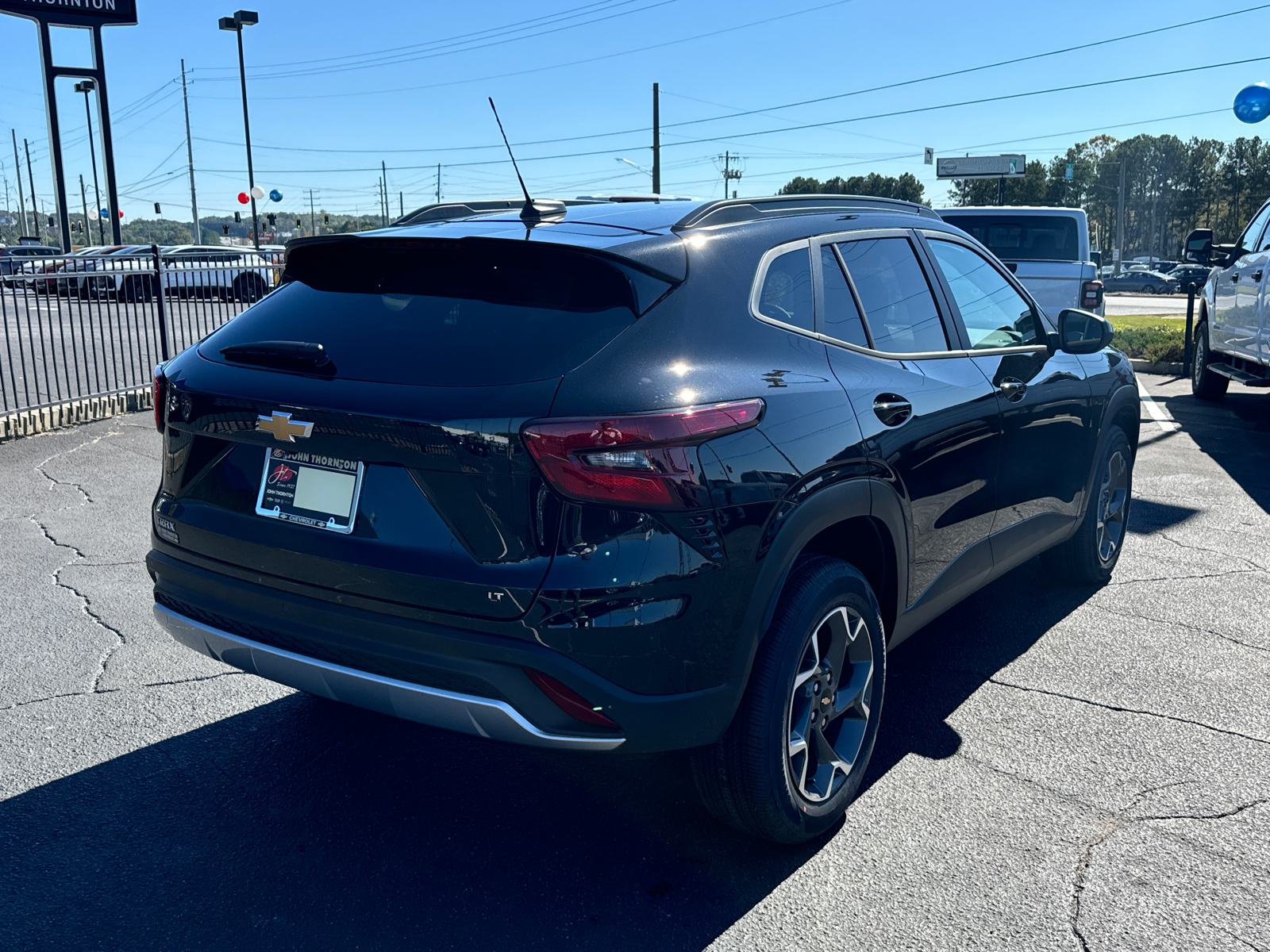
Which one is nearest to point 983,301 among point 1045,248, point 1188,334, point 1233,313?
point 1233,313

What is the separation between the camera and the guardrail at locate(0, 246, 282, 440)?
925 centimetres

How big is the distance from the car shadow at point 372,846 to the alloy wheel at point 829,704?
0.24 metres

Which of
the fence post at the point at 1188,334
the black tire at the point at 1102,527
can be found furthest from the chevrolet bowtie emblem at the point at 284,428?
the fence post at the point at 1188,334

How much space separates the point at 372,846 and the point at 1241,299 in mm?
10018

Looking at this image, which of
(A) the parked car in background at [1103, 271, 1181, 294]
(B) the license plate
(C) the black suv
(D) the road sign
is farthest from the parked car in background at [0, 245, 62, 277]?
(A) the parked car in background at [1103, 271, 1181, 294]

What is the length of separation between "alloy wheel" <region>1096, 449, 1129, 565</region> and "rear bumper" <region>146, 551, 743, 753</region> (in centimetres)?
329

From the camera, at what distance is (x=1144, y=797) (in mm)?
3242

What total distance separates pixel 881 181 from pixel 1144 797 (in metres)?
116

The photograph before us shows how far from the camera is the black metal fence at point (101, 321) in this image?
928 cm

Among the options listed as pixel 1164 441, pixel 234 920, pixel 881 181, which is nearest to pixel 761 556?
pixel 234 920

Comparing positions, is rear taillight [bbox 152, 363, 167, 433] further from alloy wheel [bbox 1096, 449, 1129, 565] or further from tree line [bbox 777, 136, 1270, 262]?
tree line [bbox 777, 136, 1270, 262]

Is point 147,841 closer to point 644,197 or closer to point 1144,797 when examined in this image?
point 644,197

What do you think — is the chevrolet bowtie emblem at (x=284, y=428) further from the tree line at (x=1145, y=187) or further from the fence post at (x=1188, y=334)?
the tree line at (x=1145, y=187)

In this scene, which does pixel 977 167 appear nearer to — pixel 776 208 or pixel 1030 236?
pixel 1030 236
